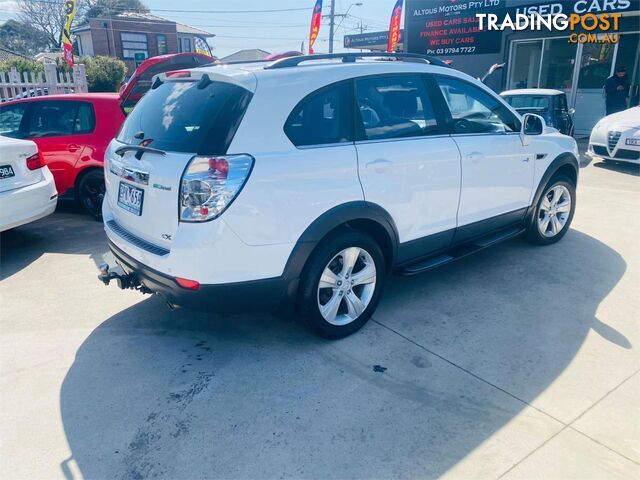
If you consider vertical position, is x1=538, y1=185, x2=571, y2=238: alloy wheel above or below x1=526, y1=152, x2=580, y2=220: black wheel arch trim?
below

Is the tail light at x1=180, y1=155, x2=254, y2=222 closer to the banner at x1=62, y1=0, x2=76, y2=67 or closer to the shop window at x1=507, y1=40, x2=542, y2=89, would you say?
the shop window at x1=507, y1=40, x2=542, y2=89

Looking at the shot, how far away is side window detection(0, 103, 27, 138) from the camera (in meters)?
6.23

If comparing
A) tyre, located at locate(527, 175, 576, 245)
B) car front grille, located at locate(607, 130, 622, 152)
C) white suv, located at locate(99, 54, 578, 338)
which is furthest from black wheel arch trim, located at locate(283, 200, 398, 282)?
car front grille, located at locate(607, 130, 622, 152)

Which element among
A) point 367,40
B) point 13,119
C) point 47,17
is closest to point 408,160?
point 13,119

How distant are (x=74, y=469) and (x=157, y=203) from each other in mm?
1422

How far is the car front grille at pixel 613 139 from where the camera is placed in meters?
9.08

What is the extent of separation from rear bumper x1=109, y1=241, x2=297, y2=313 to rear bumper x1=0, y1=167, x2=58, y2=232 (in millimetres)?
2460

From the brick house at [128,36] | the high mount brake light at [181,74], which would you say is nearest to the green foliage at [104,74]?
the brick house at [128,36]

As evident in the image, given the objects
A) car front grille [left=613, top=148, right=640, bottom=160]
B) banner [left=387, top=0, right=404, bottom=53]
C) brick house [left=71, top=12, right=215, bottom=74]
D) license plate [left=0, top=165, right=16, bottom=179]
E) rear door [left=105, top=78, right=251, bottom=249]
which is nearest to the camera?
rear door [left=105, top=78, right=251, bottom=249]

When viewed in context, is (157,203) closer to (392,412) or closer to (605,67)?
(392,412)

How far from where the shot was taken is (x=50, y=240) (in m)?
5.56

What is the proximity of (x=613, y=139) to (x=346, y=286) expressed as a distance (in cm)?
814

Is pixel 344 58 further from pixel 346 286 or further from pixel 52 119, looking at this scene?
pixel 52 119

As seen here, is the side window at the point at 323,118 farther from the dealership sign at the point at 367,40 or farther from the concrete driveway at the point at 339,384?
the dealership sign at the point at 367,40
